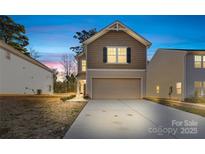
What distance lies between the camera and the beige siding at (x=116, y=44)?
962 cm

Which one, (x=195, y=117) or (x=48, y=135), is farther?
(x=195, y=117)

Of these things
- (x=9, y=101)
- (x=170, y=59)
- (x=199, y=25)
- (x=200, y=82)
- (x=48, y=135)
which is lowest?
(x=48, y=135)

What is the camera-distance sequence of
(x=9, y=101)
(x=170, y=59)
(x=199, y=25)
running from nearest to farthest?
(x=199, y=25) < (x=9, y=101) < (x=170, y=59)

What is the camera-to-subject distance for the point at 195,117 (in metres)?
5.04

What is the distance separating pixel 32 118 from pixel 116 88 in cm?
500

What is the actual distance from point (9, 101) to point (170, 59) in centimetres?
672

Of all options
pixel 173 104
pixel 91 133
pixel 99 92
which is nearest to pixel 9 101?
pixel 91 133

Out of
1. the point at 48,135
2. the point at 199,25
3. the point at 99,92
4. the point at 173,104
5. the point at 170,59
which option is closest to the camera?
the point at 48,135

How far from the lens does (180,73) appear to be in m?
7.33

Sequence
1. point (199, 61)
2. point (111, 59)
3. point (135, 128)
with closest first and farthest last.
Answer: point (135, 128) → point (199, 61) → point (111, 59)

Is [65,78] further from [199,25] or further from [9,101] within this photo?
[199,25]

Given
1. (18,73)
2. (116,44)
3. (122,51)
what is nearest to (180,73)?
(122,51)

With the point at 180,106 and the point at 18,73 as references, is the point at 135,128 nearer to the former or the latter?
the point at 180,106

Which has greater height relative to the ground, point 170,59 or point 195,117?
point 170,59
